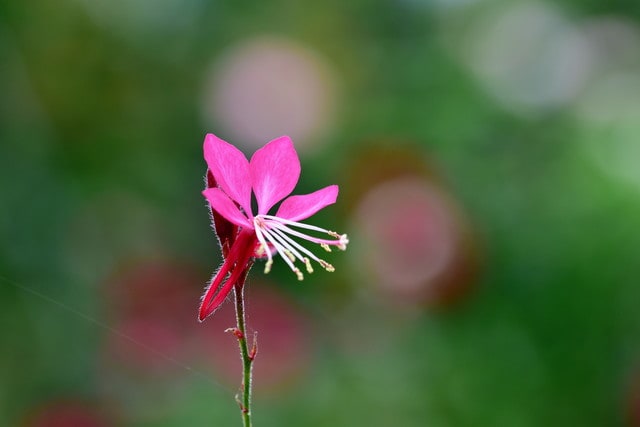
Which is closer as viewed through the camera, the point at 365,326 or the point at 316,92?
the point at 365,326

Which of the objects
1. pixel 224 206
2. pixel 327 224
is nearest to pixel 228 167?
pixel 224 206

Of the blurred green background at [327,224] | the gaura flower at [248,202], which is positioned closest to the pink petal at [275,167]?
the gaura flower at [248,202]

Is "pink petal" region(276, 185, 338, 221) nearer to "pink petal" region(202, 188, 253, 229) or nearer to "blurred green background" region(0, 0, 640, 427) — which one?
"pink petal" region(202, 188, 253, 229)

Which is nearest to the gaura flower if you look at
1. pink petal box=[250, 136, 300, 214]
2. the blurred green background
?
pink petal box=[250, 136, 300, 214]

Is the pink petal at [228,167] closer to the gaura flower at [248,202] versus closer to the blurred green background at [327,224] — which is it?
the gaura flower at [248,202]

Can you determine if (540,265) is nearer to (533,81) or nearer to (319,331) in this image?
(319,331)

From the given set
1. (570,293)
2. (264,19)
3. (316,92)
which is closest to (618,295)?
(570,293)
